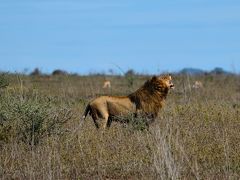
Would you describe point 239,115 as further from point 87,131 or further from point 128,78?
point 128,78

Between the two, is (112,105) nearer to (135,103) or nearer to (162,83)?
(135,103)

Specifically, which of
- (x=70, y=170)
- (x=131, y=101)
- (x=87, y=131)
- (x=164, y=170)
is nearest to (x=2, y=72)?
(x=131, y=101)

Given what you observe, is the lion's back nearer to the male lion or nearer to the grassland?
the male lion

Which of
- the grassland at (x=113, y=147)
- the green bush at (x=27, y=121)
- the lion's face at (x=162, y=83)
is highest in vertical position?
the lion's face at (x=162, y=83)

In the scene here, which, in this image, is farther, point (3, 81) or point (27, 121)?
point (3, 81)

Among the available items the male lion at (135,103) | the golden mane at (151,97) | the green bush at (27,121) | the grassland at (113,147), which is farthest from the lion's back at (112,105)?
the green bush at (27,121)

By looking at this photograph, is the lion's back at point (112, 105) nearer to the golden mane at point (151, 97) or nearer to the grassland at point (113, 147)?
the golden mane at point (151, 97)

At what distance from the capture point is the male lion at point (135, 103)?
1269 centimetres

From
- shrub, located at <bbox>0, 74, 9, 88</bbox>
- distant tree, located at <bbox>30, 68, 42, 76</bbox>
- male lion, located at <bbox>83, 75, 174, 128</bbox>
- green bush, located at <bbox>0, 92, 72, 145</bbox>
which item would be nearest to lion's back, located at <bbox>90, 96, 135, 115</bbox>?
male lion, located at <bbox>83, 75, 174, 128</bbox>

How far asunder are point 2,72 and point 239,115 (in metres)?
5.22

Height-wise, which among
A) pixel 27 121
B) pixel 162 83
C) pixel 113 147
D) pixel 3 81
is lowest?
pixel 113 147

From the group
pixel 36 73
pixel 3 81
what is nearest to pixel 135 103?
pixel 3 81

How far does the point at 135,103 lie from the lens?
1292 cm

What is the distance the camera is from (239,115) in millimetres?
12414
